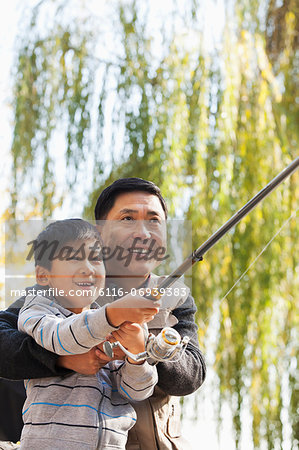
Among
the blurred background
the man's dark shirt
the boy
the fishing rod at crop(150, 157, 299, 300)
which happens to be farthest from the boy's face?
the blurred background

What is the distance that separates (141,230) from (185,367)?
263mm

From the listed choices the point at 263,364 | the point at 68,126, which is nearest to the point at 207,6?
the point at 68,126

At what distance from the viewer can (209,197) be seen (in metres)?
2.78

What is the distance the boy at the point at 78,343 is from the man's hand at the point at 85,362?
0.03 m

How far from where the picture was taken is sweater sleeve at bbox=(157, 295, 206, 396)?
106cm

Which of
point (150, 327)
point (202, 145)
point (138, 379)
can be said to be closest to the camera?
point (138, 379)

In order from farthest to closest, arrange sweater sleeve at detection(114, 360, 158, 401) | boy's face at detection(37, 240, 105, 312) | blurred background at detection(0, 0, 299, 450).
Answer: blurred background at detection(0, 0, 299, 450) → boy's face at detection(37, 240, 105, 312) → sweater sleeve at detection(114, 360, 158, 401)

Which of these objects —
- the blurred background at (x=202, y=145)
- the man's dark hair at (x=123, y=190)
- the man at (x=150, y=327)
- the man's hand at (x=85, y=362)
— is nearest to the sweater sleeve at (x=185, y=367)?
the man at (x=150, y=327)

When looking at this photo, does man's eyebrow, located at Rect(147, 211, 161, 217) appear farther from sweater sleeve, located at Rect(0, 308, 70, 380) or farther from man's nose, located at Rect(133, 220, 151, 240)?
sweater sleeve, located at Rect(0, 308, 70, 380)

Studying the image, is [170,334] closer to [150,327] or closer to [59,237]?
[150,327]

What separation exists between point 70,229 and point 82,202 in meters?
1.74

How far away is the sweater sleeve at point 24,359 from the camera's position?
1.04m

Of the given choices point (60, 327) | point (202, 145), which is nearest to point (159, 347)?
point (60, 327)

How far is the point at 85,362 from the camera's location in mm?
1035
